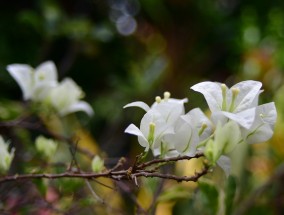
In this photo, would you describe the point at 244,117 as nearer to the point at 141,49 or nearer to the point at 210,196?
the point at 210,196

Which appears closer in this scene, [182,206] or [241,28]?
[182,206]

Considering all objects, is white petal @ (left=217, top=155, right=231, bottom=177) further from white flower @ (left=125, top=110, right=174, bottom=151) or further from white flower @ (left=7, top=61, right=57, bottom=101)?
white flower @ (left=7, top=61, right=57, bottom=101)

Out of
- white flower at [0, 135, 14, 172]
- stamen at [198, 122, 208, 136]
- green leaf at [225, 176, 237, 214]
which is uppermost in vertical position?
stamen at [198, 122, 208, 136]

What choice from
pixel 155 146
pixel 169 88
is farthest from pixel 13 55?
pixel 155 146

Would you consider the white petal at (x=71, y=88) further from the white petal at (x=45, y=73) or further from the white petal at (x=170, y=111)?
the white petal at (x=170, y=111)

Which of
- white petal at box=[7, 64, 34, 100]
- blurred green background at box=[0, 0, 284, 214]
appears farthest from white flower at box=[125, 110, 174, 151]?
blurred green background at box=[0, 0, 284, 214]

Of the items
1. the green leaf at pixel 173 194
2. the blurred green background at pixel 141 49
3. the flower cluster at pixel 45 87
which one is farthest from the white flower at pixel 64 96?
the blurred green background at pixel 141 49

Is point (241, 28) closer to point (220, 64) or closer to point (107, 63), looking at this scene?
point (220, 64)
